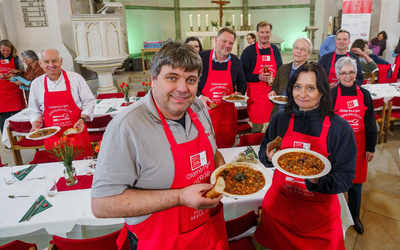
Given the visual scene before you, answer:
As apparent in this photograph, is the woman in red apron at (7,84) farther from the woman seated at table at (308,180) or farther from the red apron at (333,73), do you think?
the red apron at (333,73)

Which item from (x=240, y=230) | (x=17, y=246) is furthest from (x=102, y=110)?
(x=240, y=230)

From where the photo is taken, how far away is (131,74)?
32.8 feet

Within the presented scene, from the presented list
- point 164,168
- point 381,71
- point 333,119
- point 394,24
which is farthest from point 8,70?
point 394,24

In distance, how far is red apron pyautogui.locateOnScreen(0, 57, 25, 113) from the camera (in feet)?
17.6

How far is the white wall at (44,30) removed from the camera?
7.81m

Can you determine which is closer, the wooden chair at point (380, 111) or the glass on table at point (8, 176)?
the glass on table at point (8, 176)

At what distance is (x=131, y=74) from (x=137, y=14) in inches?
173

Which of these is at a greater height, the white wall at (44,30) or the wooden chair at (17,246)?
the white wall at (44,30)

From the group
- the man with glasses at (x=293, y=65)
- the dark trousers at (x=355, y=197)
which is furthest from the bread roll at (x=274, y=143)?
the man with glasses at (x=293, y=65)

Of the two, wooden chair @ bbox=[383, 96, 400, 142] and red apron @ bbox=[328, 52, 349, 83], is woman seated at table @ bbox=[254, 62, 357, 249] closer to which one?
red apron @ bbox=[328, 52, 349, 83]

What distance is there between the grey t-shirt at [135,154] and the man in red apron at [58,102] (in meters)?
2.00

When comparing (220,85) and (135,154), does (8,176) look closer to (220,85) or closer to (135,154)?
(135,154)

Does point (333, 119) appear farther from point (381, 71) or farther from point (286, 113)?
point (381, 71)

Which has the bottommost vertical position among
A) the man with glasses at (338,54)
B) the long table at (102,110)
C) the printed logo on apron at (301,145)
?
the long table at (102,110)
